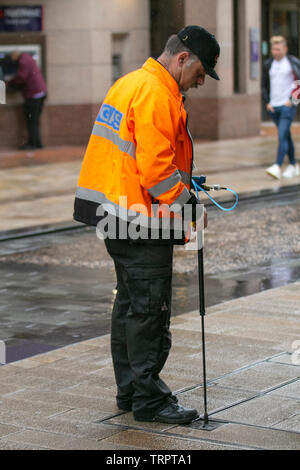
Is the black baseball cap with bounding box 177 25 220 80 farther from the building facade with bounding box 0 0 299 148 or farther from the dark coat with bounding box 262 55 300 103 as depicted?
the building facade with bounding box 0 0 299 148

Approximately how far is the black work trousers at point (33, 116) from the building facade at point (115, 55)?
167mm

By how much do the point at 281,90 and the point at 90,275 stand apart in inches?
265

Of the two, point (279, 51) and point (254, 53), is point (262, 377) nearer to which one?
point (279, 51)

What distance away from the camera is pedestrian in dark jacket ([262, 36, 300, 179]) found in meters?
14.4

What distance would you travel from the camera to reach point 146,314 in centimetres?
466

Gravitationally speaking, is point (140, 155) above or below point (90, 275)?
above

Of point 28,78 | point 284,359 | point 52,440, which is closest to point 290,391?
point 284,359

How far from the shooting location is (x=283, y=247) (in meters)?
9.59

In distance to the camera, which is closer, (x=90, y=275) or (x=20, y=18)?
(x=90, y=275)

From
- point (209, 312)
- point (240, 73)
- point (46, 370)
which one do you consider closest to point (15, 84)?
point (240, 73)

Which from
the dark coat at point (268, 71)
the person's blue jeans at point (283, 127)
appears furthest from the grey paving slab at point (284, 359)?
the dark coat at point (268, 71)

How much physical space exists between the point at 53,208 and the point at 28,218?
695mm

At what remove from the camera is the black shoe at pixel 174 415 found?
15.4 feet

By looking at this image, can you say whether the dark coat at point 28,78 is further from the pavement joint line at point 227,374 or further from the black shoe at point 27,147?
the pavement joint line at point 227,374
